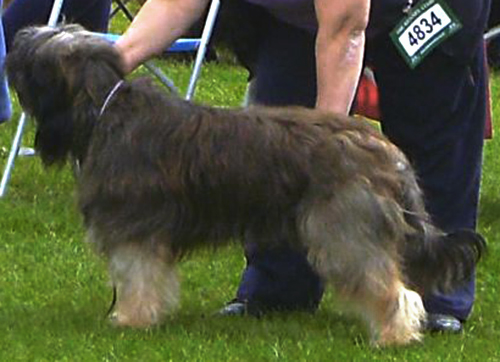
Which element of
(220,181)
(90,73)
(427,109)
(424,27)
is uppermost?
(424,27)

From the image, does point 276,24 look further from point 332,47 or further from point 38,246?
point 38,246

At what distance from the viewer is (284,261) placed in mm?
6297

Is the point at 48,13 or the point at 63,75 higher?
the point at 63,75

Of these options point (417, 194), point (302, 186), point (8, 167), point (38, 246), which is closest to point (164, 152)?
point (302, 186)

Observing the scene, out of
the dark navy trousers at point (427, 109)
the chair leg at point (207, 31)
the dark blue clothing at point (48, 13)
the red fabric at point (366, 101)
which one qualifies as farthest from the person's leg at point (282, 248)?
the dark blue clothing at point (48, 13)

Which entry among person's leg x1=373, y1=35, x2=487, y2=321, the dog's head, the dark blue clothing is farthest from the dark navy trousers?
→ the dark blue clothing

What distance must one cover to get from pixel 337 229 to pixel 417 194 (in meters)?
0.35

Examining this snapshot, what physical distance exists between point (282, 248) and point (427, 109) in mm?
800

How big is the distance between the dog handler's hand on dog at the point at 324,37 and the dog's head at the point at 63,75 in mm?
145

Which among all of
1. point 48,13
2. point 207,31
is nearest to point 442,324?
point 207,31

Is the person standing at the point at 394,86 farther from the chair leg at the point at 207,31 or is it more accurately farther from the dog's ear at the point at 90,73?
the chair leg at the point at 207,31

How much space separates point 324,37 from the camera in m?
5.48

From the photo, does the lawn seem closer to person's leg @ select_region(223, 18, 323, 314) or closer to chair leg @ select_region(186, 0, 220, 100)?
person's leg @ select_region(223, 18, 323, 314)

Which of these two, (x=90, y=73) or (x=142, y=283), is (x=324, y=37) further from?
(x=142, y=283)
